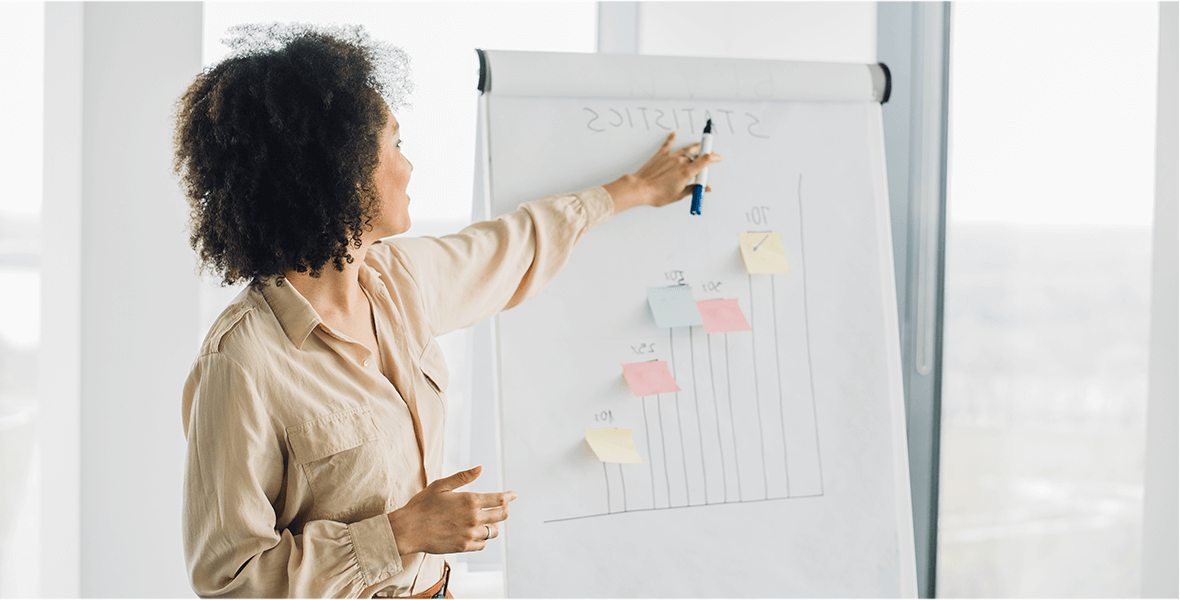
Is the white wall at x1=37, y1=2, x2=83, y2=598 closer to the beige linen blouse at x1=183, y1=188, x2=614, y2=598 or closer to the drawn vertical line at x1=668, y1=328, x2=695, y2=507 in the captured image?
the beige linen blouse at x1=183, y1=188, x2=614, y2=598

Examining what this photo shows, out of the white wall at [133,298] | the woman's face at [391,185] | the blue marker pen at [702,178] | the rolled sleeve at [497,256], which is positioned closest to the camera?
the woman's face at [391,185]

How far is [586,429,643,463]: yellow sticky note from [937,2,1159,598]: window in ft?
2.96

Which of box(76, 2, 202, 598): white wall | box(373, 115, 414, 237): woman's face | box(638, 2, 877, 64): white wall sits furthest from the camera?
box(638, 2, 877, 64): white wall

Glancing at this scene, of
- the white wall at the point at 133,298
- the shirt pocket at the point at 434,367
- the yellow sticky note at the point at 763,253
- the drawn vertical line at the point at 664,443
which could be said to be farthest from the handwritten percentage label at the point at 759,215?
the white wall at the point at 133,298

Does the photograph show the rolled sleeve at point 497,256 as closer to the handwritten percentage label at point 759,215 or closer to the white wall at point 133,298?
the handwritten percentage label at point 759,215

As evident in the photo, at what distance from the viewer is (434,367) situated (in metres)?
1.08

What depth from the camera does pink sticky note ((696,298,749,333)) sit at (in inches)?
49.3

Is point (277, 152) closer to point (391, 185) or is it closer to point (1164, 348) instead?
point (391, 185)

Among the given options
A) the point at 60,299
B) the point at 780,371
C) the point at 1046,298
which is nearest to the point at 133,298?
the point at 60,299

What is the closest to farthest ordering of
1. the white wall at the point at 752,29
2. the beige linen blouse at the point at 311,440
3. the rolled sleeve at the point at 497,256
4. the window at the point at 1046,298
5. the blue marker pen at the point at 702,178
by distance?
the beige linen blouse at the point at 311,440 → the rolled sleeve at the point at 497,256 → the blue marker pen at the point at 702,178 → the window at the point at 1046,298 → the white wall at the point at 752,29

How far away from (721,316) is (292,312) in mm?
703

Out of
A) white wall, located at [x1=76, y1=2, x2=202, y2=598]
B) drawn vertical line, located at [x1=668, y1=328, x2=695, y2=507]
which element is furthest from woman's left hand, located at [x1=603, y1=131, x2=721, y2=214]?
white wall, located at [x1=76, y1=2, x2=202, y2=598]

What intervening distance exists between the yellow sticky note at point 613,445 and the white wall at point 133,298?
1.01 metres

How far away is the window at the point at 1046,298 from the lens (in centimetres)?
139
